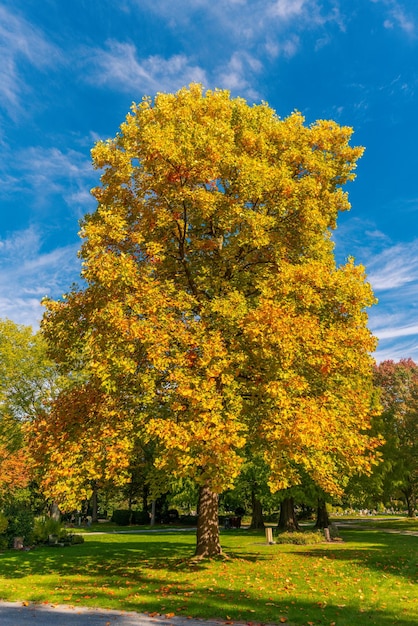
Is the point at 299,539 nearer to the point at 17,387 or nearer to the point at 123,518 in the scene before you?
the point at 17,387

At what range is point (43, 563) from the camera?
18.2 metres

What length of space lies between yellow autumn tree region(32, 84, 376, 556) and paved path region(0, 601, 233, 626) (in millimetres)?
3398

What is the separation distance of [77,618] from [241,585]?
468cm

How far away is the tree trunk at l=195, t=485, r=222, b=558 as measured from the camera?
16797 mm

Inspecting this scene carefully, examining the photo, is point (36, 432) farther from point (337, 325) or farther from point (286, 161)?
point (286, 161)

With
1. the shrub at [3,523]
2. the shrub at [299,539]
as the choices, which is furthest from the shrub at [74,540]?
the shrub at [299,539]

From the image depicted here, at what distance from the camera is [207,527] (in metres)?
17.0

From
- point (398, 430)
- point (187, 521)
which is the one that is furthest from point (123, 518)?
point (398, 430)

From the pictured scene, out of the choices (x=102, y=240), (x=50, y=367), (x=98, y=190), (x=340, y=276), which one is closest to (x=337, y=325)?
(x=340, y=276)

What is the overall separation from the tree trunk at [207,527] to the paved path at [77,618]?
7065 millimetres

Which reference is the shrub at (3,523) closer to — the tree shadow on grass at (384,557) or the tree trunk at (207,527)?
the tree trunk at (207,527)

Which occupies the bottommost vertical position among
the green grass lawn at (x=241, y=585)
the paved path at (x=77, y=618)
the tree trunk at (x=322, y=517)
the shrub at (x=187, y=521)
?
the shrub at (x=187, y=521)

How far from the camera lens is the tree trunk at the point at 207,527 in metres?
16.8

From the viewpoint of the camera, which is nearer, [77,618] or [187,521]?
[77,618]
